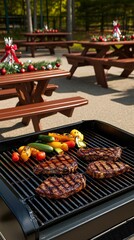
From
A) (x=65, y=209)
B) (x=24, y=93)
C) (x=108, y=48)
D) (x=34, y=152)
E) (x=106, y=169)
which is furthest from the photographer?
(x=108, y=48)

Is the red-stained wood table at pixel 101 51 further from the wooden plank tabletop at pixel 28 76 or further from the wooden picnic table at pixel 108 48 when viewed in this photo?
the wooden plank tabletop at pixel 28 76

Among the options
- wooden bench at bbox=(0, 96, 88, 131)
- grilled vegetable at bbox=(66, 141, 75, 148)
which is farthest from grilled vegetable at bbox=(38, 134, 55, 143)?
wooden bench at bbox=(0, 96, 88, 131)

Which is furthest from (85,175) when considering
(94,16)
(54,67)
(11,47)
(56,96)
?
(94,16)

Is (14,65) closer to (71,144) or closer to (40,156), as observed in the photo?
(71,144)

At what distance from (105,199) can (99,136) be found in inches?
48.5

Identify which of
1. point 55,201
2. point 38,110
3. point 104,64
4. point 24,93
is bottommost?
point 55,201

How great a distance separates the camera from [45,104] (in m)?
4.29

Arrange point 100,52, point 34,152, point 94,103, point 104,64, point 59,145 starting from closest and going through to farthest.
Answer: point 34,152 < point 59,145 < point 94,103 < point 104,64 < point 100,52

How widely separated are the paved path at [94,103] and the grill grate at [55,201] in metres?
1.84

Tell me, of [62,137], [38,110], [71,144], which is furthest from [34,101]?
[71,144]

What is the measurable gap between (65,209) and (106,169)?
56 centimetres

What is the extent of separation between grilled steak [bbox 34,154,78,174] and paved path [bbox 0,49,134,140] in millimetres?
1974

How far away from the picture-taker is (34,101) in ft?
15.5

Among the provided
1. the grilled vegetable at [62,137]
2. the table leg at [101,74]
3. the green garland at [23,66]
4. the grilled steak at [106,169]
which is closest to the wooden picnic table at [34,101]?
the green garland at [23,66]
